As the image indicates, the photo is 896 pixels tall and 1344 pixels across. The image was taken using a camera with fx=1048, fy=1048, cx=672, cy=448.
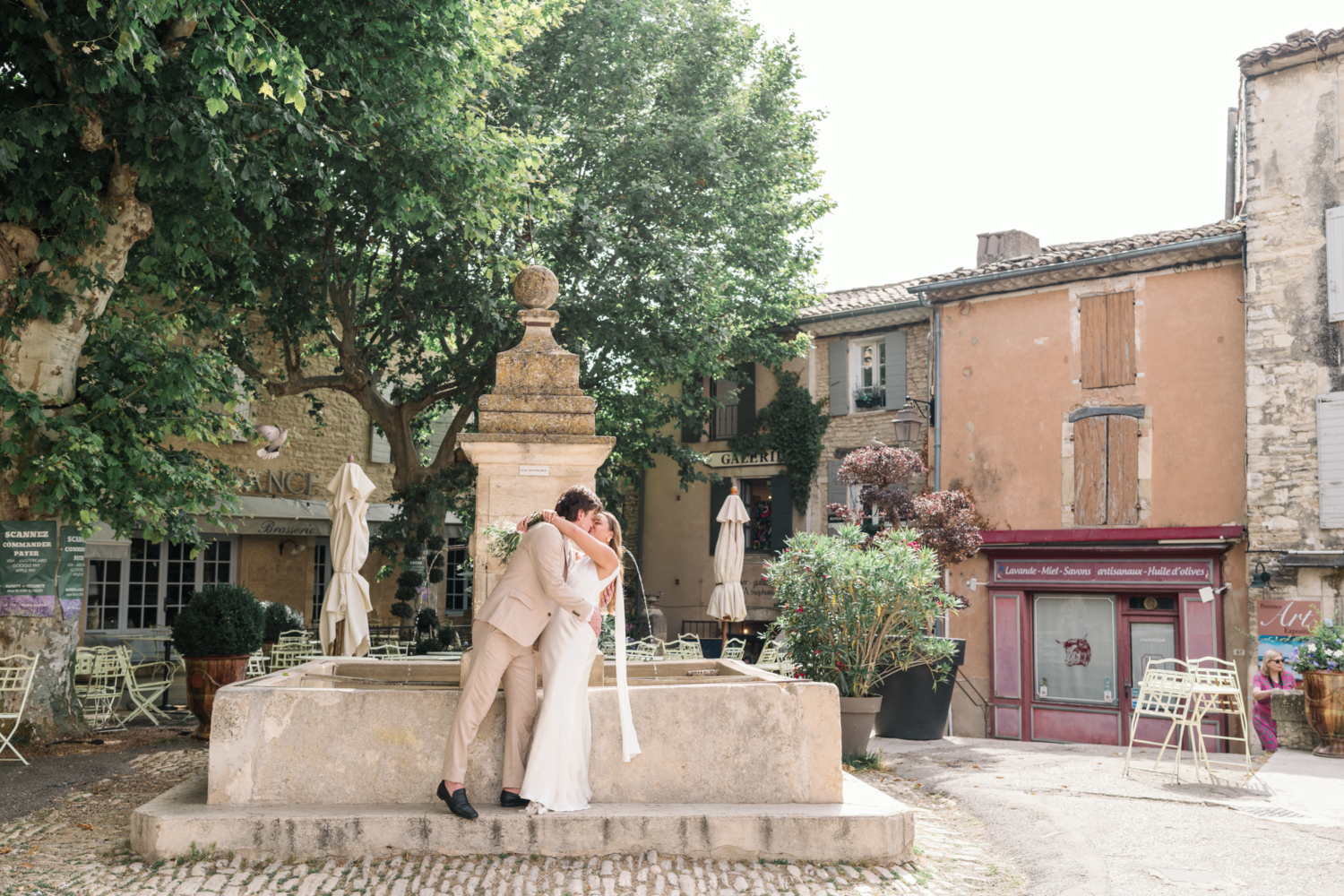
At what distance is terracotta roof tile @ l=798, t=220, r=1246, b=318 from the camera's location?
52.7ft

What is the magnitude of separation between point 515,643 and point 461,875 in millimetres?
1115

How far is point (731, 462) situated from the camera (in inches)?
891

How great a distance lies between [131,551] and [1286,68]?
19335mm

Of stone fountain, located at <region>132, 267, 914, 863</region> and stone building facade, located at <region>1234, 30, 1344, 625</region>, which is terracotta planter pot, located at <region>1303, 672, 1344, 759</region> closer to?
stone building facade, located at <region>1234, 30, 1344, 625</region>

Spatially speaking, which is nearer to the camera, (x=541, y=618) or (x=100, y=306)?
(x=541, y=618)

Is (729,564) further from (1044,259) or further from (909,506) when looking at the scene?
(1044,259)

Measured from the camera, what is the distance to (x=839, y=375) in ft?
69.8

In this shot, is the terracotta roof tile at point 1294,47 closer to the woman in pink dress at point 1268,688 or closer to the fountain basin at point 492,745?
the woman in pink dress at point 1268,688

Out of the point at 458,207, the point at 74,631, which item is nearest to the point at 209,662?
the point at 74,631

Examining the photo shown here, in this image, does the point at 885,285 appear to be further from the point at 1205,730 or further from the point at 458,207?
the point at 458,207

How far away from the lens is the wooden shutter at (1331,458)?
13953 millimetres

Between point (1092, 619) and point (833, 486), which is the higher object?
point (833, 486)

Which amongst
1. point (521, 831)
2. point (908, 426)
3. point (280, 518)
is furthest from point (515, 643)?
point (280, 518)

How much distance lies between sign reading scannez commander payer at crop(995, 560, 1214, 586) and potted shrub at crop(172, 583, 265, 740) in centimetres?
1193
